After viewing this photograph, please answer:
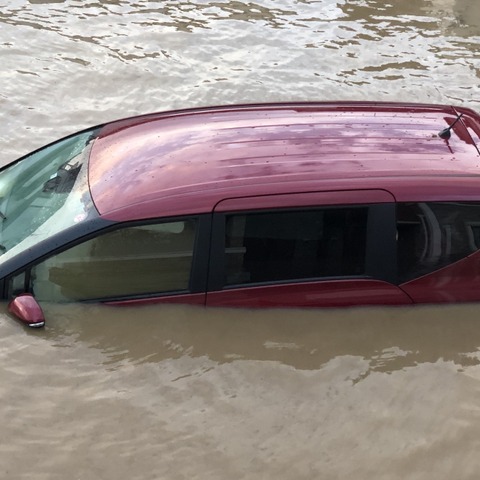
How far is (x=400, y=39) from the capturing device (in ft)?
32.2

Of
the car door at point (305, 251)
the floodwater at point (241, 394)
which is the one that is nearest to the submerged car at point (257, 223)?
the car door at point (305, 251)

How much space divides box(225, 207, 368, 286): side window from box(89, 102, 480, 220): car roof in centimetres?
16

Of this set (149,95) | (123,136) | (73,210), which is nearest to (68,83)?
(149,95)

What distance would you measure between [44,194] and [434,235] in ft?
8.23

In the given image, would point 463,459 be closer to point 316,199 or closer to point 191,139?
point 316,199

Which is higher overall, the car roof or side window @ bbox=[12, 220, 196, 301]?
the car roof

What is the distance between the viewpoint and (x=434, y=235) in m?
4.59

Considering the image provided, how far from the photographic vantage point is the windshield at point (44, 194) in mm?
4500

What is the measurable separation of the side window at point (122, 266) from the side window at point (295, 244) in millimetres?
297

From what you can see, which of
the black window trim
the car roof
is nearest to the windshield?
the car roof

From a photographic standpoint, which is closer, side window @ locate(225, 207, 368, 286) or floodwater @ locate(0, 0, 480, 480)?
floodwater @ locate(0, 0, 480, 480)

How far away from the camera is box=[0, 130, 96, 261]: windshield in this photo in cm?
450

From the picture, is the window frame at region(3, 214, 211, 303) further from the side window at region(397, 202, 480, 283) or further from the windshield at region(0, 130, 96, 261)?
the side window at region(397, 202, 480, 283)

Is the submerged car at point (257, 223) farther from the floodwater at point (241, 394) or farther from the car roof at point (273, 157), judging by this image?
the floodwater at point (241, 394)
